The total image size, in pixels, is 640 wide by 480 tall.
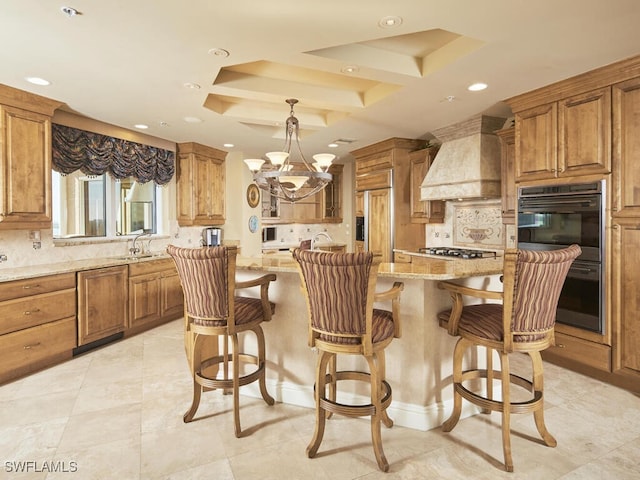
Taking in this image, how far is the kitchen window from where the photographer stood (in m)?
4.45

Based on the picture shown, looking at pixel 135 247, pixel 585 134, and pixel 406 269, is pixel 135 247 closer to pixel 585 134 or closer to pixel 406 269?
pixel 406 269

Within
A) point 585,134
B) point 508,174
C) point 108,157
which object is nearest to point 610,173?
point 585,134

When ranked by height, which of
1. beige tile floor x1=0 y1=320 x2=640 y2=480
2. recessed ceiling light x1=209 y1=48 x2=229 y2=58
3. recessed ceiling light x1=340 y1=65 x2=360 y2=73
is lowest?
beige tile floor x1=0 y1=320 x2=640 y2=480

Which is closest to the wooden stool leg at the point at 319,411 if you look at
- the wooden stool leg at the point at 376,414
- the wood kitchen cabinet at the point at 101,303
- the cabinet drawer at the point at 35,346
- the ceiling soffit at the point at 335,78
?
the wooden stool leg at the point at 376,414

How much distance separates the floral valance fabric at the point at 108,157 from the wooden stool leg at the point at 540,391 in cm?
463

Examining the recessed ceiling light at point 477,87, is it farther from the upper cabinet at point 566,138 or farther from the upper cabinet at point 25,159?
the upper cabinet at point 25,159

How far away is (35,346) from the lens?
344 cm

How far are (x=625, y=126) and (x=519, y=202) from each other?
101cm

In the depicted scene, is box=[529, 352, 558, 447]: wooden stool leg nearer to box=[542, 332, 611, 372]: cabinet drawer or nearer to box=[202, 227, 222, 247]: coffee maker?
box=[542, 332, 611, 372]: cabinet drawer

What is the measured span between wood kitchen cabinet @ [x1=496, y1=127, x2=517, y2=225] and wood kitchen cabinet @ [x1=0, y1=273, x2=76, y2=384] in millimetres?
4515

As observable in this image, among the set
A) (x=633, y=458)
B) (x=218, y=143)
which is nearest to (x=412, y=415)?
(x=633, y=458)

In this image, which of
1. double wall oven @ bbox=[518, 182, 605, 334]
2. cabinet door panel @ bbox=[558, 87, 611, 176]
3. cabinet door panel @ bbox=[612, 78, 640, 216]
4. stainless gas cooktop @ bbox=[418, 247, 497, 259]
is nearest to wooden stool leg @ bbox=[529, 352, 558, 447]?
double wall oven @ bbox=[518, 182, 605, 334]

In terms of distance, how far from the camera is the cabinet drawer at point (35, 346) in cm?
323

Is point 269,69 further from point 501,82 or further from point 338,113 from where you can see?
point 501,82
